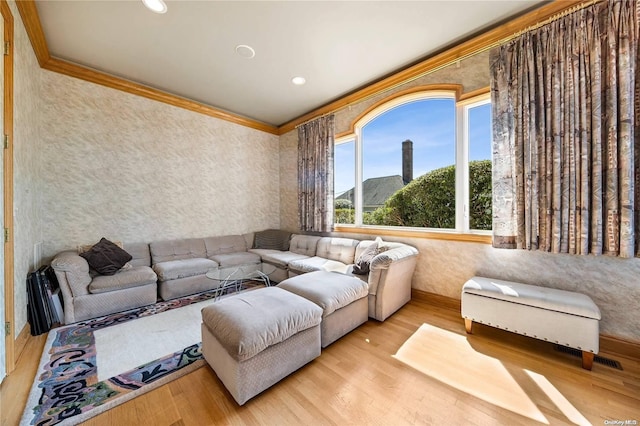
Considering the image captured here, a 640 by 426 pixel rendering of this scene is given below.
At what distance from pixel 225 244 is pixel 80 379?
8.54 ft

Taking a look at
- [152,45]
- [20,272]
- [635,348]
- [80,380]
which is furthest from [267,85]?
[635,348]

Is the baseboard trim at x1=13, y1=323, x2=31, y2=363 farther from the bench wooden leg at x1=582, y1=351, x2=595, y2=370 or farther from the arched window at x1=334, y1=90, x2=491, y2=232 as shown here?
the bench wooden leg at x1=582, y1=351, x2=595, y2=370

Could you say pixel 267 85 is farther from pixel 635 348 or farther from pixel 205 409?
pixel 635 348

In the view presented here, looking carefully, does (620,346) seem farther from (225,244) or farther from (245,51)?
(225,244)

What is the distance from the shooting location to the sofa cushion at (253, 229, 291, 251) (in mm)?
4578

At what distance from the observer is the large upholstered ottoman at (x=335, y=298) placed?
200 centimetres

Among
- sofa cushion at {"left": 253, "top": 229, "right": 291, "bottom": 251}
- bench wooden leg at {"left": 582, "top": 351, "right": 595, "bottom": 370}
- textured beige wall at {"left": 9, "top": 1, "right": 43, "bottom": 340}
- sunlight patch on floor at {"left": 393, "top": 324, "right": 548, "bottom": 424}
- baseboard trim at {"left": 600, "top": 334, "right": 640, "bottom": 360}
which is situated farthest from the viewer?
sofa cushion at {"left": 253, "top": 229, "right": 291, "bottom": 251}

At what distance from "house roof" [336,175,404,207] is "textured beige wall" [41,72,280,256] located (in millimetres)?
2323

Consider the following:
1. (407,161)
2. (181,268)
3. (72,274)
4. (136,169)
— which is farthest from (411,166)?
(72,274)

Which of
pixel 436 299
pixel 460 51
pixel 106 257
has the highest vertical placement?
pixel 460 51

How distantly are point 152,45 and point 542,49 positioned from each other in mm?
3950

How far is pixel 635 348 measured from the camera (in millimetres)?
1840

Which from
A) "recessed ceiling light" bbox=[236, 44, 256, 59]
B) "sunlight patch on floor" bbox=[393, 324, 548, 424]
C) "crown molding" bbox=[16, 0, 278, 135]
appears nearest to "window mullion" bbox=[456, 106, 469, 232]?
"sunlight patch on floor" bbox=[393, 324, 548, 424]

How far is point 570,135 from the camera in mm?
1949
